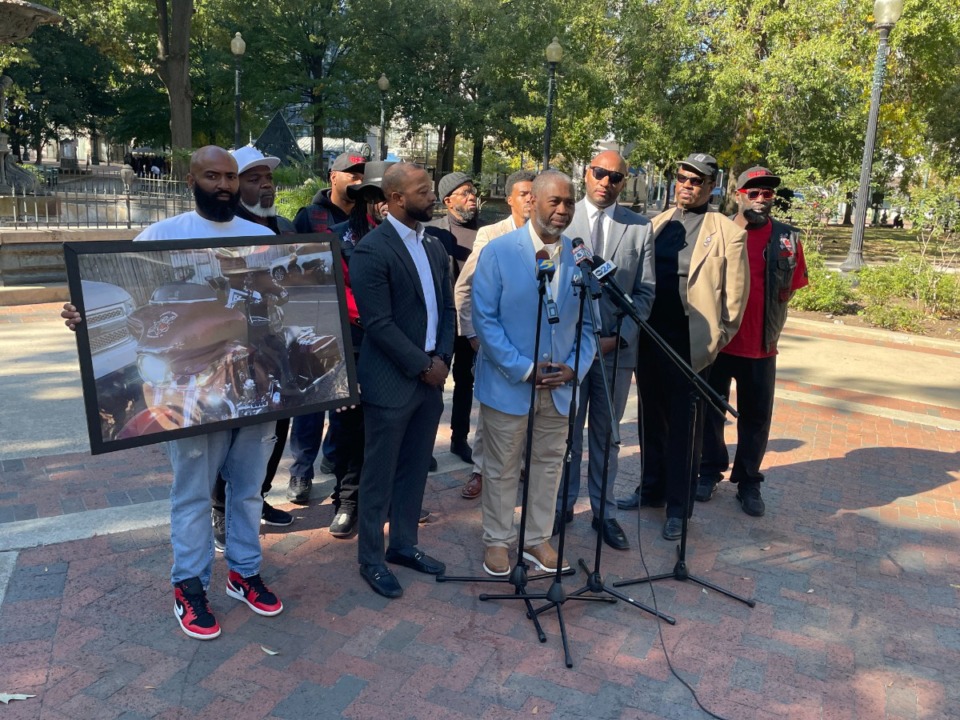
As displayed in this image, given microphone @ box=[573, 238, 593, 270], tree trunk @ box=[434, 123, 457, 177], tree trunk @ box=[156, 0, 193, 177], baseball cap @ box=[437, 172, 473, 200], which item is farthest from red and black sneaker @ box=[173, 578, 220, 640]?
tree trunk @ box=[434, 123, 457, 177]

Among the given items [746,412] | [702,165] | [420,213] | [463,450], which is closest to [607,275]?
[420,213]

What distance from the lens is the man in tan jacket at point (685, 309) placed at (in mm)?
4438

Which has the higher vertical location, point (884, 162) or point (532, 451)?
point (884, 162)

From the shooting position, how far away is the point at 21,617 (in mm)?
3430

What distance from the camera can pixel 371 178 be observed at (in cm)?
438

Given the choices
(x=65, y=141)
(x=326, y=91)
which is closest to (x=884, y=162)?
(x=326, y=91)

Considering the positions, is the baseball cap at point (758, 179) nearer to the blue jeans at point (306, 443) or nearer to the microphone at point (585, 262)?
the microphone at point (585, 262)

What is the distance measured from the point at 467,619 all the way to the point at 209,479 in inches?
51.0

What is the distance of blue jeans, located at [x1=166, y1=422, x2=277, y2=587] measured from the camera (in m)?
3.30

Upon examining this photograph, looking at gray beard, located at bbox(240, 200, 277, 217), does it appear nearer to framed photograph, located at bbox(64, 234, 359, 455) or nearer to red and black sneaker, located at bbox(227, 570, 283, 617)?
framed photograph, located at bbox(64, 234, 359, 455)

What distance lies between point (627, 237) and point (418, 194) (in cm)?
127

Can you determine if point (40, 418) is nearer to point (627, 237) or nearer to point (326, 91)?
point (627, 237)

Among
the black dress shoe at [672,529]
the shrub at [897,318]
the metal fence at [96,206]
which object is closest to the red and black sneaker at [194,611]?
the black dress shoe at [672,529]

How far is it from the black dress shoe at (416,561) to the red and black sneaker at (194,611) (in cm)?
97
